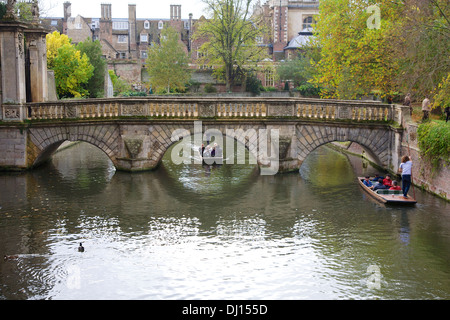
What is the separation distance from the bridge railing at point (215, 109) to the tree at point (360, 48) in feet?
19.8

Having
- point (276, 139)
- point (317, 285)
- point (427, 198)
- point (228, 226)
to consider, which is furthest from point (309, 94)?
point (317, 285)

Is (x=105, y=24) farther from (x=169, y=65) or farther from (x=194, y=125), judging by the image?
(x=194, y=125)

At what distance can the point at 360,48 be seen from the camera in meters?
33.0

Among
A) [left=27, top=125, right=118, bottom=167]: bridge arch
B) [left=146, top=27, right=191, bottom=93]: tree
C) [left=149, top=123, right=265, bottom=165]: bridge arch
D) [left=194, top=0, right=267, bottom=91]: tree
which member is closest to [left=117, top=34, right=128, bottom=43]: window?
[left=146, top=27, right=191, bottom=93]: tree

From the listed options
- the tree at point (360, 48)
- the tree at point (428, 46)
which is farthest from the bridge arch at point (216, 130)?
the tree at point (360, 48)

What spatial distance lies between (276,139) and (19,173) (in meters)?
12.4

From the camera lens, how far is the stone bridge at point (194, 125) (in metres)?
26.0

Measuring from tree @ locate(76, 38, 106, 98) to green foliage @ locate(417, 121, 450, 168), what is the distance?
40.1 metres

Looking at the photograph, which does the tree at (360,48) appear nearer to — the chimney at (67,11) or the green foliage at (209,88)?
the green foliage at (209,88)

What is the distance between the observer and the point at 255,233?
57.3 feet

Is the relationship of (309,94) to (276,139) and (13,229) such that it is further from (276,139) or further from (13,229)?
(13,229)

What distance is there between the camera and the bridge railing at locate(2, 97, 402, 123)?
2601 cm

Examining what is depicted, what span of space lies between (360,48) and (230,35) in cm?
2797

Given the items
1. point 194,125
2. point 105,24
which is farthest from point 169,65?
point 194,125
